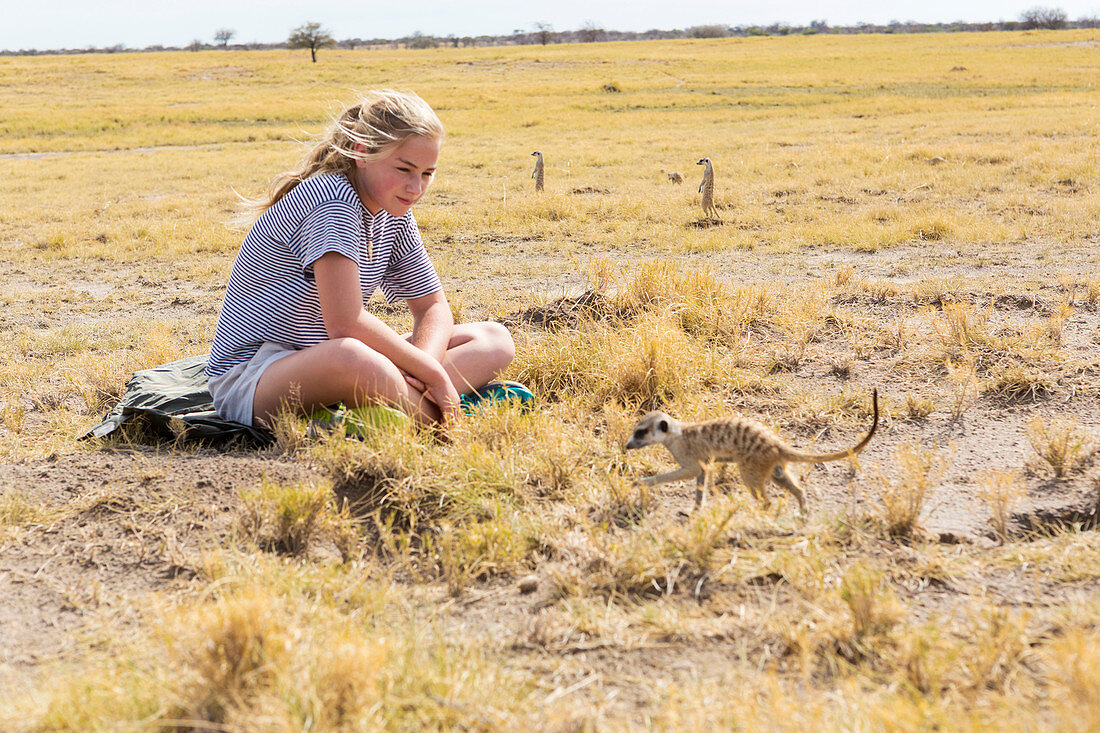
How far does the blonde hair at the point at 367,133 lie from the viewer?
3.55 meters

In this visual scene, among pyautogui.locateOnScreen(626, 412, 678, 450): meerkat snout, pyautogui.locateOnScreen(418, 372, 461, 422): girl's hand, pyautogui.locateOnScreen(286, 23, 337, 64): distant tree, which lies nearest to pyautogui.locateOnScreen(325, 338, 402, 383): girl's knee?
pyautogui.locateOnScreen(418, 372, 461, 422): girl's hand

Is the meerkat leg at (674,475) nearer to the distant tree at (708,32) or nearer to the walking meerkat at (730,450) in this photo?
the walking meerkat at (730,450)

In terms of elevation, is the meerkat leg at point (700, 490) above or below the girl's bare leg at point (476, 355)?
below

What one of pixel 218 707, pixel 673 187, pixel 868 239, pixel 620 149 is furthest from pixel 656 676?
pixel 620 149

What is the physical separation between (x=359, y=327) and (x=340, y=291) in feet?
0.56

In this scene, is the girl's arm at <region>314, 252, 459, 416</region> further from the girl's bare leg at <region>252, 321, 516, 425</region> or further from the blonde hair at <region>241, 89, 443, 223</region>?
the blonde hair at <region>241, 89, 443, 223</region>

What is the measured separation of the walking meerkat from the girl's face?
1.41m

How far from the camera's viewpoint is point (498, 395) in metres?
4.14

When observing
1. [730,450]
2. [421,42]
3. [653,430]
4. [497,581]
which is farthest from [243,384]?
[421,42]

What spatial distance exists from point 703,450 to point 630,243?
610cm

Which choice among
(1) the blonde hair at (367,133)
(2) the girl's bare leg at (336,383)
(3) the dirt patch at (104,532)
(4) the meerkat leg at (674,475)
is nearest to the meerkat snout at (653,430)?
(4) the meerkat leg at (674,475)

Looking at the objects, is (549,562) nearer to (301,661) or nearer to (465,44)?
(301,661)

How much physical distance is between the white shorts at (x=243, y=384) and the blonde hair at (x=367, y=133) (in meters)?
0.68

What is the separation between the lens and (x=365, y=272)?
390 cm
